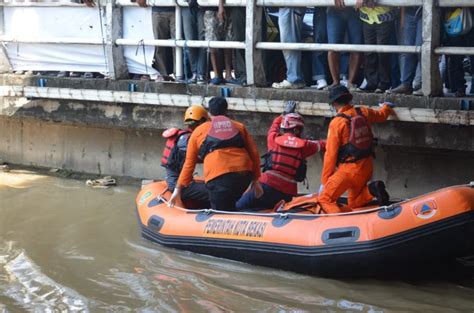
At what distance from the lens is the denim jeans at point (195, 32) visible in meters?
10.2

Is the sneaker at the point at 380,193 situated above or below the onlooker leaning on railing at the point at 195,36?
below

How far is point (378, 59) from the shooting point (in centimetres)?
926

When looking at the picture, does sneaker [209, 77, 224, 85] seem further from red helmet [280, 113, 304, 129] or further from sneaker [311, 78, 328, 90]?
red helmet [280, 113, 304, 129]

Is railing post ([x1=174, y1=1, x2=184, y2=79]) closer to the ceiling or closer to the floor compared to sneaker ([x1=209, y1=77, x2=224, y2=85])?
closer to the ceiling

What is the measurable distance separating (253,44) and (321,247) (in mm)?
2922

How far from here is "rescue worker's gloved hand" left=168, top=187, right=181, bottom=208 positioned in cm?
888

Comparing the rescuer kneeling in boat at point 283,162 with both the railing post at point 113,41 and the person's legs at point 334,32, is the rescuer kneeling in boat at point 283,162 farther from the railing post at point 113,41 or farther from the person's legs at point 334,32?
the railing post at point 113,41

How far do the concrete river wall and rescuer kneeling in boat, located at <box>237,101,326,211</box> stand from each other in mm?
920

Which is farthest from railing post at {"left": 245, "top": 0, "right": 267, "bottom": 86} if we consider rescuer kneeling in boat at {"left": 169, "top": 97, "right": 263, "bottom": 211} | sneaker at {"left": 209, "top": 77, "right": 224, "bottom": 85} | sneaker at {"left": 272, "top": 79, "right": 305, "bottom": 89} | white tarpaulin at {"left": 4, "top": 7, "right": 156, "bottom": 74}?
white tarpaulin at {"left": 4, "top": 7, "right": 156, "bottom": 74}

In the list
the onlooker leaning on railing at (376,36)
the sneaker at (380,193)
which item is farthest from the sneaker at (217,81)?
the sneaker at (380,193)

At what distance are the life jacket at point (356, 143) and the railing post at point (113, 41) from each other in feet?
13.2

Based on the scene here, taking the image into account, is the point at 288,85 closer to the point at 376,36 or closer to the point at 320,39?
the point at 320,39

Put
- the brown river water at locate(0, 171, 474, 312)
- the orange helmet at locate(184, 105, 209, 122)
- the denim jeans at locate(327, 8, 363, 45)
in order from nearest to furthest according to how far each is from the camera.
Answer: the brown river water at locate(0, 171, 474, 312) < the orange helmet at locate(184, 105, 209, 122) < the denim jeans at locate(327, 8, 363, 45)

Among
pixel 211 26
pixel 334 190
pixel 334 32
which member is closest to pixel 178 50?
pixel 211 26
